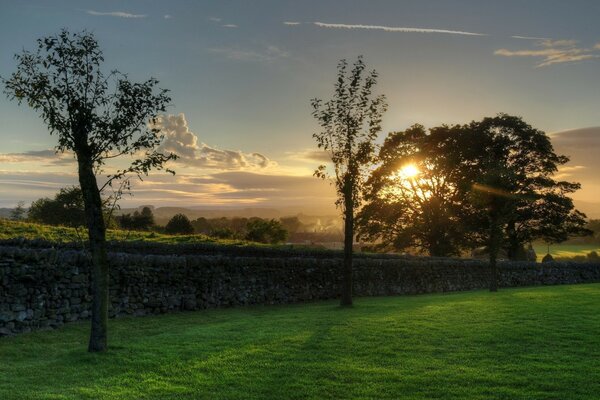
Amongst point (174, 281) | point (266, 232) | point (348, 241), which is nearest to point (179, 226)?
point (266, 232)

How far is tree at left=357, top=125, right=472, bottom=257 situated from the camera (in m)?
49.6

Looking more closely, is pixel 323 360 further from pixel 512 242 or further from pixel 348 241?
pixel 512 242

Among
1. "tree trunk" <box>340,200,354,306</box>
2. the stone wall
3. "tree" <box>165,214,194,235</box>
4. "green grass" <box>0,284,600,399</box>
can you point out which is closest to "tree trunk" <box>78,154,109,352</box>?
"green grass" <box>0,284,600,399</box>

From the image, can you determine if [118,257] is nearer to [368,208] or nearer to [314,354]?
[314,354]

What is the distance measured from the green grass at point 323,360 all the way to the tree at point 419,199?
3277cm

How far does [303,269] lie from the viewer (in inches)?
1061

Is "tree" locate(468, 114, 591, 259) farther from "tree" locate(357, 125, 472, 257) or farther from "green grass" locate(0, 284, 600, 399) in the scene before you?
"green grass" locate(0, 284, 600, 399)

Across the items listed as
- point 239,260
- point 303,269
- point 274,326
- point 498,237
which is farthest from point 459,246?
point 274,326

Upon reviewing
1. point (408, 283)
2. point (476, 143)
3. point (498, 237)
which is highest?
point (476, 143)

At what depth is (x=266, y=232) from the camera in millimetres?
65688

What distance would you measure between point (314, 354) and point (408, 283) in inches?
890

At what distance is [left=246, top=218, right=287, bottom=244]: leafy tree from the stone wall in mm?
28755

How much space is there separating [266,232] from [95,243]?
53227mm

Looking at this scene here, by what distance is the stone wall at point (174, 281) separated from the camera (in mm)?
15367
